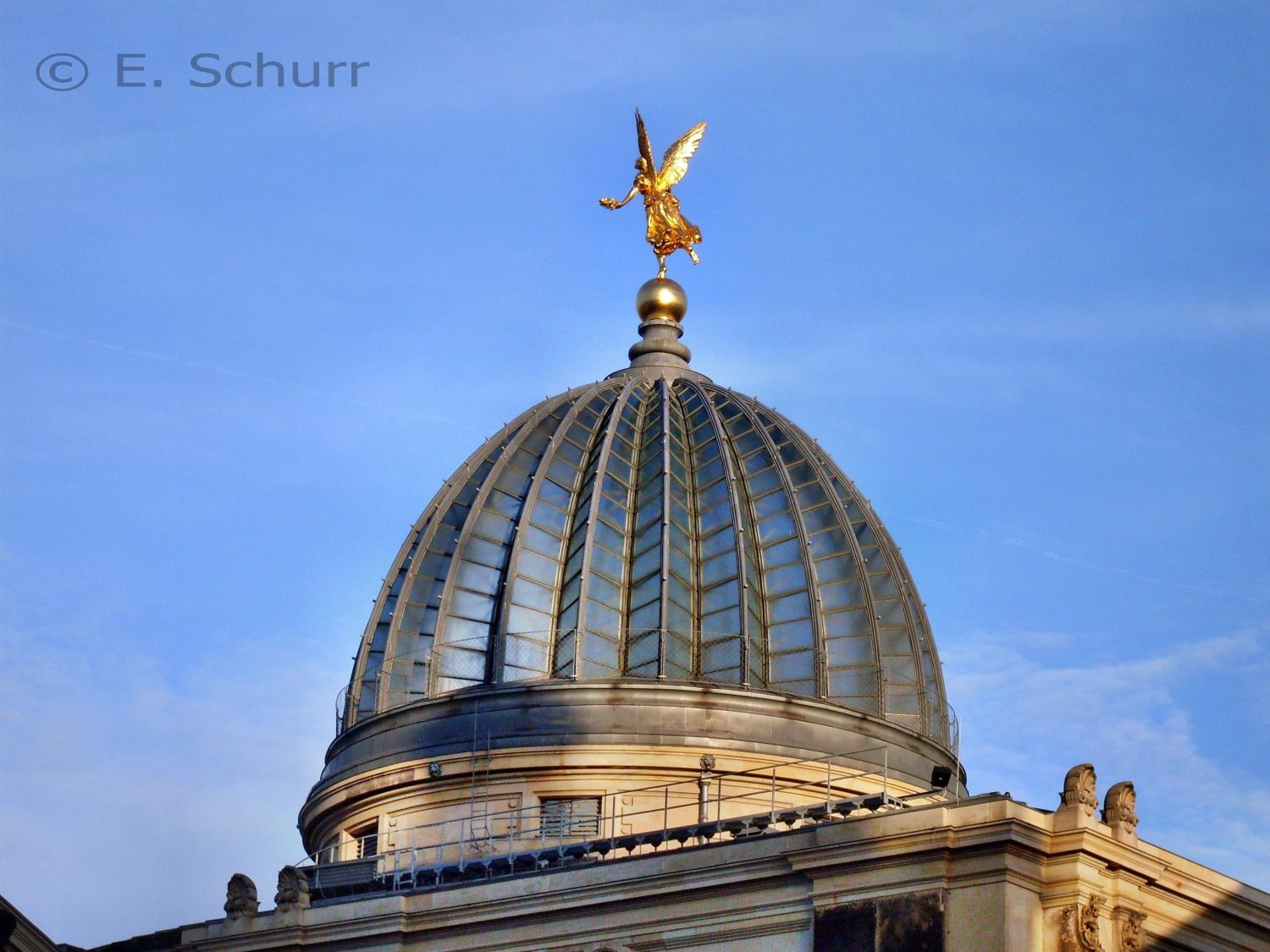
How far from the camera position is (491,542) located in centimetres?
6900

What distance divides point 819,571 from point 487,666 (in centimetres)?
804

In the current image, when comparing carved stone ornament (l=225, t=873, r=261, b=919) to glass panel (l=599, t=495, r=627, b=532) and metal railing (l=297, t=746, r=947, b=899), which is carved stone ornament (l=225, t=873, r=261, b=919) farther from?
glass panel (l=599, t=495, r=627, b=532)

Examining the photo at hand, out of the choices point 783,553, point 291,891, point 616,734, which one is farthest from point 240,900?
point 783,553

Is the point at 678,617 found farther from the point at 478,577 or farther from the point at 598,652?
the point at 478,577

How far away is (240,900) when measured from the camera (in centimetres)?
5956

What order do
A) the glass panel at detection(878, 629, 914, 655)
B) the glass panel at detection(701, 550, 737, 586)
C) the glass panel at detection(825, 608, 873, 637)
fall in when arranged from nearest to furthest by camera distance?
the glass panel at detection(825, 608, 873, 637), the glass panel at detection(701, 550, 737, 586), the glass panel at detection(878, 629, 914, 655)

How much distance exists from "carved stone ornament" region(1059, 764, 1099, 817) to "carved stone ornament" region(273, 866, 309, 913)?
16.4 metres

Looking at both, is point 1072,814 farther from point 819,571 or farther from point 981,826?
point 819,571

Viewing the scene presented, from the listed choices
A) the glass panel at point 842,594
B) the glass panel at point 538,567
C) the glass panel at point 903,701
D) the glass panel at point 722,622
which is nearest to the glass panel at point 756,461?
the glass panel at point 842,594

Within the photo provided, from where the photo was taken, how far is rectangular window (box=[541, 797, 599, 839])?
202ft

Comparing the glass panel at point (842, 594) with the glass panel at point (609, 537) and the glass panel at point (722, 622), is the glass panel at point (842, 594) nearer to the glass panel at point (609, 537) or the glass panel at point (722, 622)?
the glass panel at point (722, 622)

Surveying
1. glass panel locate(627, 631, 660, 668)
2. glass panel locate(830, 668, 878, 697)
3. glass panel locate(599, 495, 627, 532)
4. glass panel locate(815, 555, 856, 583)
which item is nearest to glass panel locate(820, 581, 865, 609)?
glass panel locate(815, 555, 856, 583)

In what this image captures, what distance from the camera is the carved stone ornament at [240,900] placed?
5950 centimetres

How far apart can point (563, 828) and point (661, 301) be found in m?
19.5
